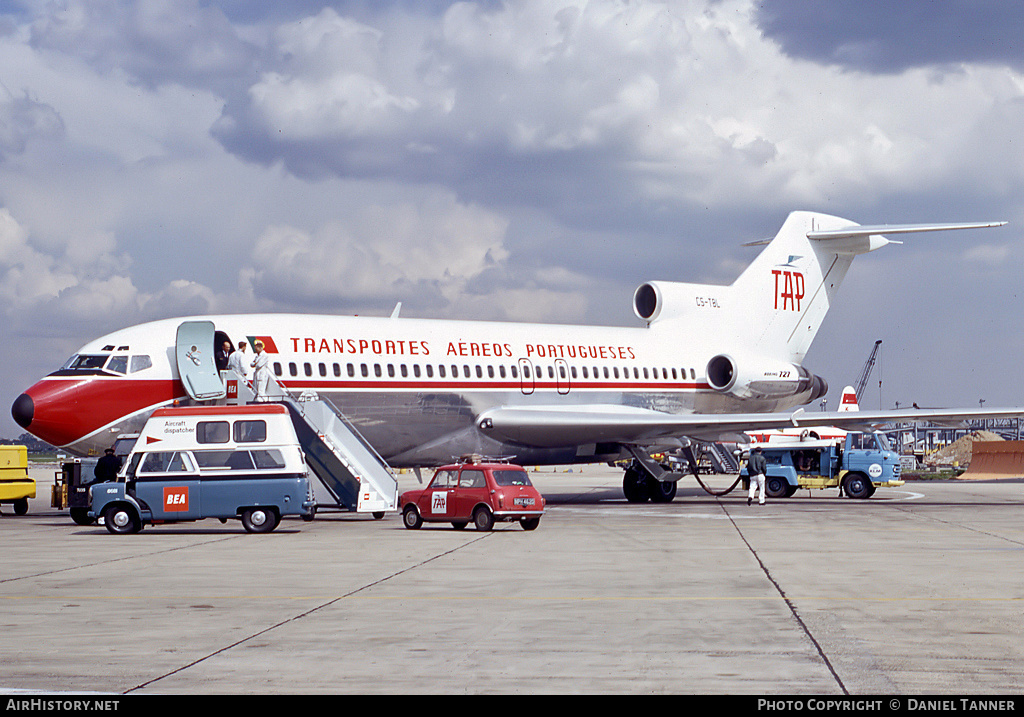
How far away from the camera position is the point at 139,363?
26828mm

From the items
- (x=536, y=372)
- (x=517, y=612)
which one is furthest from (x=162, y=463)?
(x=536, y=372)

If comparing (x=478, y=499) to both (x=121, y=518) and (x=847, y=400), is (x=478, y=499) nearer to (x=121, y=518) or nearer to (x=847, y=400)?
(x=121, y=518)

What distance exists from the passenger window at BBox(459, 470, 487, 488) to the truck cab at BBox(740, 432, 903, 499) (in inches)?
774

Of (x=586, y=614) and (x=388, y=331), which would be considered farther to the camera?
(x=388, y=331)

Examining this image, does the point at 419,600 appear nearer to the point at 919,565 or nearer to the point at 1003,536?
the point at 919,565

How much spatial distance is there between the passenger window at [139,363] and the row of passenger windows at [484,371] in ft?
9.84

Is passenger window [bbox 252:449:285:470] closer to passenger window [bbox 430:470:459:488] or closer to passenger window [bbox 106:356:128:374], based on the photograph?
passenger window [bbox 430:470:459:488]

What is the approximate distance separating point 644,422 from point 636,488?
4340 millimetres

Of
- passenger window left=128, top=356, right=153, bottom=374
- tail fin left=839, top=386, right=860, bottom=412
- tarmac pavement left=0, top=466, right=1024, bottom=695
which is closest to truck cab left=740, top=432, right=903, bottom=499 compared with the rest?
tarmac pavement left=0, top=466, right=1024, bottom=695

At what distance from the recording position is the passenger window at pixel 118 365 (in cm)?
2659

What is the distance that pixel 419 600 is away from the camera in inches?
490

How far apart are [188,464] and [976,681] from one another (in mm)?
16795

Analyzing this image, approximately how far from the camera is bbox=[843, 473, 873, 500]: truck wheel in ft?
125
